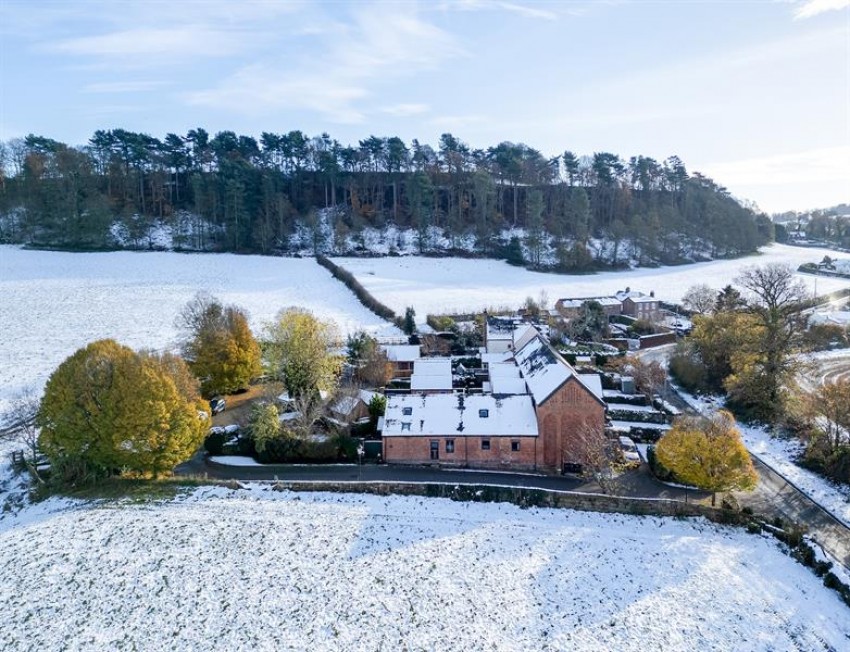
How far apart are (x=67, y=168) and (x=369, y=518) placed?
82.1m

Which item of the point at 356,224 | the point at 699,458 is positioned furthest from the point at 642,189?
the point at 699,458

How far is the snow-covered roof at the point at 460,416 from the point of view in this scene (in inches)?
1141

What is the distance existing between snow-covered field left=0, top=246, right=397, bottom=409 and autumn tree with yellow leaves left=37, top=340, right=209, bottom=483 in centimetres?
1238

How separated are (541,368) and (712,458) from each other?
11191 mm

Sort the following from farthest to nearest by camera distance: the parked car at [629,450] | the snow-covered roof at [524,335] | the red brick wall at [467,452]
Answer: the snow-covered roof at [524,335], the parked car at [629,450], the red brick wall at [467,452]

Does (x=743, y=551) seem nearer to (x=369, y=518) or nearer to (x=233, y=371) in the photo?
(x=369, y=518)

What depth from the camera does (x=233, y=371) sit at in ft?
121

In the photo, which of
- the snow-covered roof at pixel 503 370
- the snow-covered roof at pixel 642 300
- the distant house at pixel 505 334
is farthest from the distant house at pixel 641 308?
the snow-covered roof at pixel 503 370

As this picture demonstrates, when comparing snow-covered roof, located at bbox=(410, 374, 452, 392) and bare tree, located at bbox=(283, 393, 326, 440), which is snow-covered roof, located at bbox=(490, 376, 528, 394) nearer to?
snow-covered roof, located at bbox=(410, 374, 452, 392)

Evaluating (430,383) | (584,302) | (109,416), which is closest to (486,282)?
(584,302)

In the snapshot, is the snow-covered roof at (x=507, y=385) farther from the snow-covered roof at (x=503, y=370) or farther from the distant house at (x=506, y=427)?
the distant house at (x=506, y=427)

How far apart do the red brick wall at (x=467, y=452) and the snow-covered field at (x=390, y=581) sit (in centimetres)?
485

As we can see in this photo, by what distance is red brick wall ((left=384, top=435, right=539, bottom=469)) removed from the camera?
1139 inches

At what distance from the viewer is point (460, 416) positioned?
29719 mm
